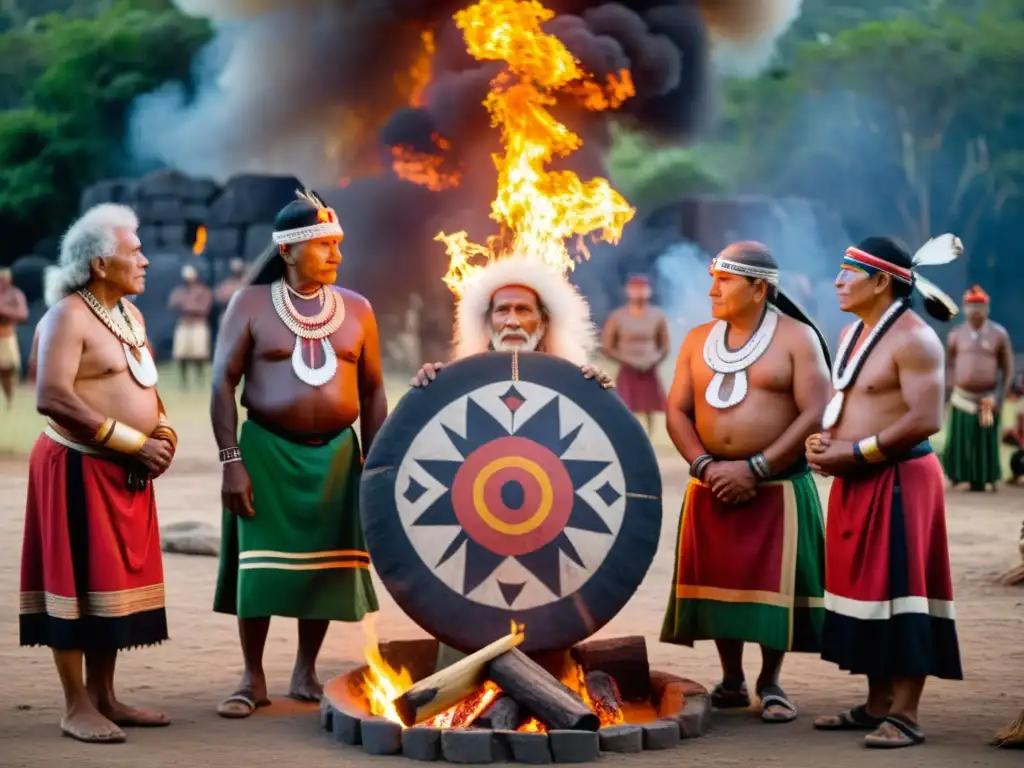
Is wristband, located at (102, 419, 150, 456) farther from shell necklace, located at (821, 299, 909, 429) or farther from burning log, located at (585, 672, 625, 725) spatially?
shell necklace, located at (821, 299, 909, 429)

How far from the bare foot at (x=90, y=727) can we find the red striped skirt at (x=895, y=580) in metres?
2.57

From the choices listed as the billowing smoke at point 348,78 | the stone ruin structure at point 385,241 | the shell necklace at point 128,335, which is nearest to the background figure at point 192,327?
the stone ruin structure at point 385,241

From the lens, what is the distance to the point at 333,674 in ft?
23.0

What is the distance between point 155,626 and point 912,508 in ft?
9.17

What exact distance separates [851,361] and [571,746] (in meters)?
1.76

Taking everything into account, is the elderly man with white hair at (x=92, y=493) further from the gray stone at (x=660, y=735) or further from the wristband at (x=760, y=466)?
the wristband at (x=760, y=466)

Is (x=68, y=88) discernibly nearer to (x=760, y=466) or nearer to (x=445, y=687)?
(x=760, y=466)

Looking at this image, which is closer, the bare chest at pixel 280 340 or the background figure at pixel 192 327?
the bare chest at pixel 280 340

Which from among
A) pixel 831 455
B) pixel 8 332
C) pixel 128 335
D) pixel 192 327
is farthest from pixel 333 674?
pixel 192 327

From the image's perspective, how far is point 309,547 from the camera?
6.23m

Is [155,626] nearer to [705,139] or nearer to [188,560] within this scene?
[188,560]

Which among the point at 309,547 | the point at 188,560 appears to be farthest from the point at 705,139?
the point at 309,547

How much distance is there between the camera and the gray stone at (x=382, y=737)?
212 inches

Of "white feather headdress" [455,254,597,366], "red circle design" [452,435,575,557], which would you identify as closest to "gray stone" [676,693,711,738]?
"red circle design" [452,435,575,557]
